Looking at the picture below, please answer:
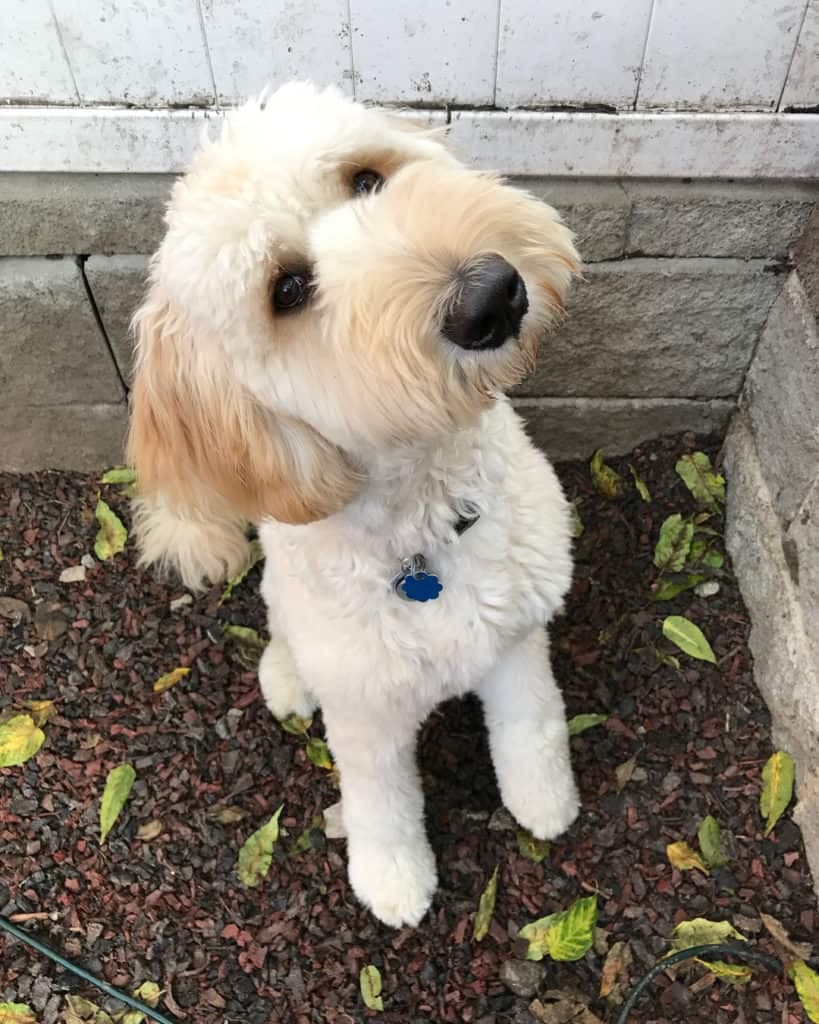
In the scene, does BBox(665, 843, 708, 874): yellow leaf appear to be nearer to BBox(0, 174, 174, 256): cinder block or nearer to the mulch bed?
the mulch bed

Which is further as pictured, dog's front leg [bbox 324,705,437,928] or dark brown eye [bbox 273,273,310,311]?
dog's front leg [bbox 324,705,437,928]

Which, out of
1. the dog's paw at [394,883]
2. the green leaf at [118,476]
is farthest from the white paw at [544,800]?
the green leaf at [118,476]

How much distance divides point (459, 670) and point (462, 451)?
0.43m

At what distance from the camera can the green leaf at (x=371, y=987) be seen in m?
2.02

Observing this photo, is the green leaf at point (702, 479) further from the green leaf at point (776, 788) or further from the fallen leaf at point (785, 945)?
the fallen leaf at point (785, 945)

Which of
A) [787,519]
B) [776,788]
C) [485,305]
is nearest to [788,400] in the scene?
[787,519]

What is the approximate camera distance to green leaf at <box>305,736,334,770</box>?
237cm

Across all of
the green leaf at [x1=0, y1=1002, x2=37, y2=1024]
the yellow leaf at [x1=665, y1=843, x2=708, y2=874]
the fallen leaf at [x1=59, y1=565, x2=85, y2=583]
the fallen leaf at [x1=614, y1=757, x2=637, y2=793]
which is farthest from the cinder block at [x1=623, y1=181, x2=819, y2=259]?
the green leaf at [x1=0, y1=1002, x2=37, y2=1024]

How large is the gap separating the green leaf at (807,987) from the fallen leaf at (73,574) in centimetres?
209

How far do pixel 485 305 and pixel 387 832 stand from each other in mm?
1337

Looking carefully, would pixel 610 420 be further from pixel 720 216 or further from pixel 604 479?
pixel 720 216

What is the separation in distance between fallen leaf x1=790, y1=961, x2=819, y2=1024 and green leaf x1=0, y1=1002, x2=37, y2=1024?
165cm

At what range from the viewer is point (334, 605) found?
1698 mm

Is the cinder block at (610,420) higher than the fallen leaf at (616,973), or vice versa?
the cinder block at (610,420)
